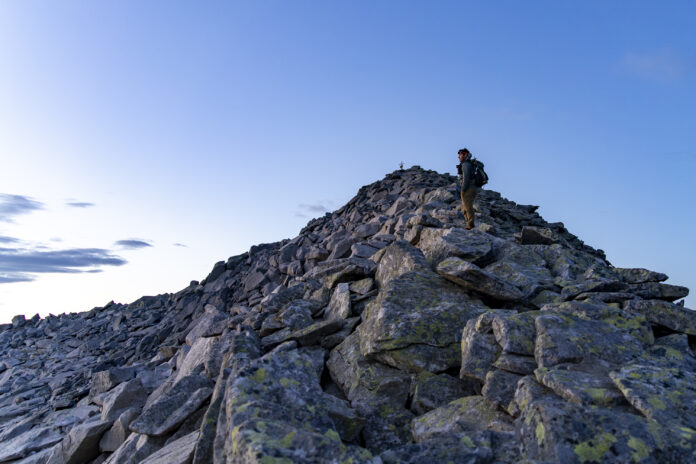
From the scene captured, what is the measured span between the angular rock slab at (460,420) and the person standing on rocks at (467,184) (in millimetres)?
12052

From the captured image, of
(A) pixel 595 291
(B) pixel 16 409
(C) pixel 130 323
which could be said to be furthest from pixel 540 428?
(C) pixel 130 323

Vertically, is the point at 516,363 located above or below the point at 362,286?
below

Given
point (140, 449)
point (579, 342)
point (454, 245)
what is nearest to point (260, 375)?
point (140, 449)

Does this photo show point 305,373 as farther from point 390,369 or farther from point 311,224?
point 311,224

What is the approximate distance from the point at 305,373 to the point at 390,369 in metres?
1.79

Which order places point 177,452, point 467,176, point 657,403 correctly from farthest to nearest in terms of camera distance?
point 467,176
point 177,452
point 657,403

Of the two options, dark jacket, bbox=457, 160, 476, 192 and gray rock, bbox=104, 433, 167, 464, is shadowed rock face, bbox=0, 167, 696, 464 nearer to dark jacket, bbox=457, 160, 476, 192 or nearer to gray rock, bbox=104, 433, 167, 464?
gray rock, bbox=104, 433, 167, 464

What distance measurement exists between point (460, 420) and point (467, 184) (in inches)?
511

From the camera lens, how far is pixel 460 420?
626 centimetres

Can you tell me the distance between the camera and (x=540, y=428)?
4.98 metres

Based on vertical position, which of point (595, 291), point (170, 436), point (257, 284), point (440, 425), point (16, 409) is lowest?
point (16, 409)

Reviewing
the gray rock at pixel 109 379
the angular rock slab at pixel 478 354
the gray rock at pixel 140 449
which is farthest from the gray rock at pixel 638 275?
the gray rock at pixel 109 379

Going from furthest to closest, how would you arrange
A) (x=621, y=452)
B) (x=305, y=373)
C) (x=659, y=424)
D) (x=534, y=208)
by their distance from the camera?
1. (x=534, y=208)
2. (x=305, y=373)
3. (x=659, y=424)
4. (x=621, y=452)

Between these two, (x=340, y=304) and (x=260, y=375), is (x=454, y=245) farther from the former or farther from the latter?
(x=260, y=375)
